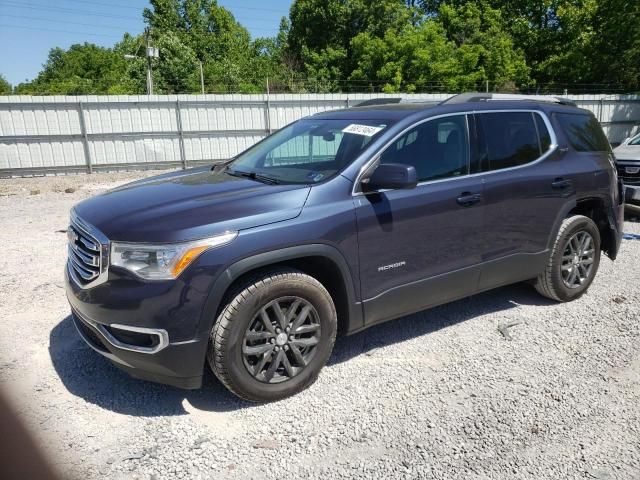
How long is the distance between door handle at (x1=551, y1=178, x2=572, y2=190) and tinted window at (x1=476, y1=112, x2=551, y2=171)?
26 cm

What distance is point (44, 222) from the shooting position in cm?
835

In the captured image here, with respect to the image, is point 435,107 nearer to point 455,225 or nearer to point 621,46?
point 455,225

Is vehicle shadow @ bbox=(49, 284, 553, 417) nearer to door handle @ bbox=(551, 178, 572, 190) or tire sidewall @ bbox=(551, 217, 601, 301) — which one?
tire sidewall @ bbox=(551, 217, 601, 301)

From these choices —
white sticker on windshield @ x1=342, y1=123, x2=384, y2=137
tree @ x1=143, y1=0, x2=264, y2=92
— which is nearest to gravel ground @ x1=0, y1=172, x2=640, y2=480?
white sticker on windshield @ x1=342, y1=123, x2=384, y2=137

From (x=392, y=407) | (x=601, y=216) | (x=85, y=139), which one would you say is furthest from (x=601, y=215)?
(x=85, y=139)

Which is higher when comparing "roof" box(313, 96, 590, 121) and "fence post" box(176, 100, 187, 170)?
"roof" box(313, 96, 590, 121)

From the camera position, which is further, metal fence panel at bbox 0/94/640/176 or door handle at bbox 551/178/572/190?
metal fence panel at bbox 0/94/640/176

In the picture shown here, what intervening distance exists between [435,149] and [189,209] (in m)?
1.84

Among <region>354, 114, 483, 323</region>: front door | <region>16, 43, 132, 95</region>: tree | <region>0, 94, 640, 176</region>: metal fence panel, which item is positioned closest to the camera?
<region>354, 114, 483, 323</region>: front door

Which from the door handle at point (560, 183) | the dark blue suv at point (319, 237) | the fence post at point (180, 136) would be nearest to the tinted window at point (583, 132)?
the dark blue suv at point (319, 237)

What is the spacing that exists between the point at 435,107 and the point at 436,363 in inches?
74.3

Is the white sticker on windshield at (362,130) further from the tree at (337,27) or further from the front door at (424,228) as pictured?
the tree at (337,27)

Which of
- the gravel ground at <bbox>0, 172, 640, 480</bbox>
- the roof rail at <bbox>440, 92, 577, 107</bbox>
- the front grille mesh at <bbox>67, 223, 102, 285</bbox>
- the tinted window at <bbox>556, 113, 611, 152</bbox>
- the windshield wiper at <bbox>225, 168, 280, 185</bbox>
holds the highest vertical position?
the roof rail at <bbox>440, 92, 577, 107</bbox>

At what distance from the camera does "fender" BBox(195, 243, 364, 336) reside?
2770mm
